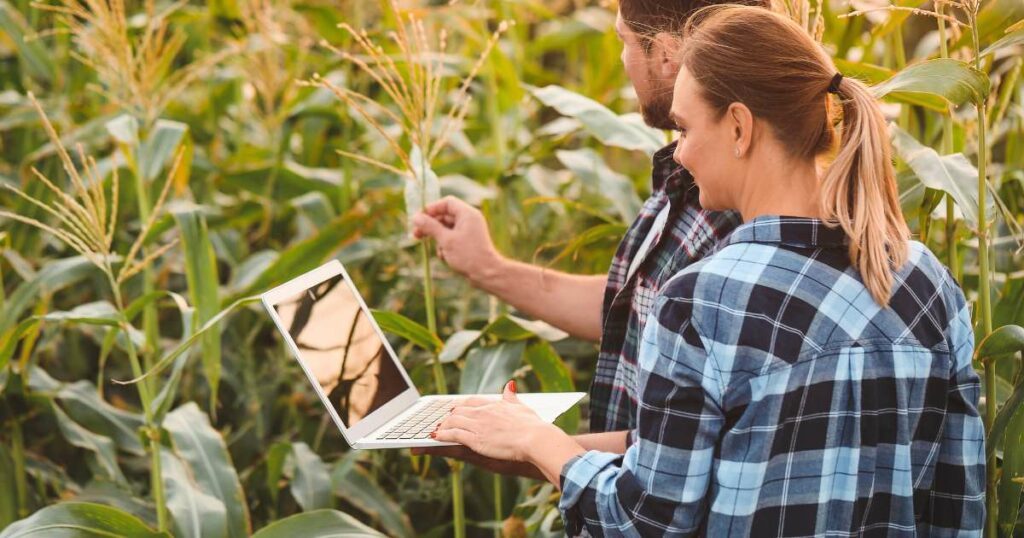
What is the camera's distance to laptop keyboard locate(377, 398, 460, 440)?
1454 millimetres

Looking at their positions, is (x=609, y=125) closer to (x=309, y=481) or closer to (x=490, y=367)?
(x=490, y=367)

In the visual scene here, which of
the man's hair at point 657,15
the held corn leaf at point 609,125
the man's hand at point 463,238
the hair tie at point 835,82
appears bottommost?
the man's hand at point 463,238

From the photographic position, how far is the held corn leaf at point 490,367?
1818mm

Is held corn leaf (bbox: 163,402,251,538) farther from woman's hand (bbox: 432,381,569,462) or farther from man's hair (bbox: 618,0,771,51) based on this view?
man's hair (bbox: 618,0,771,51)

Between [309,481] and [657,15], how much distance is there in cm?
118

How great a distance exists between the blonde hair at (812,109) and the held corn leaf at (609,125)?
790mm

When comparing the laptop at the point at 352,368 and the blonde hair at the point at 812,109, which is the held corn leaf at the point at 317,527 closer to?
the laptop at the point at 352,368

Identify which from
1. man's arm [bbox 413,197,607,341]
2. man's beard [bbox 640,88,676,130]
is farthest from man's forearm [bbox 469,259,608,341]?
man's beard [bbox 640,88,676,130]

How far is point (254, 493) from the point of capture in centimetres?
236

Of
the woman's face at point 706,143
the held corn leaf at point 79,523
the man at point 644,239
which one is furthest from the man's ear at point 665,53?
the held corn leaf at point 79,523

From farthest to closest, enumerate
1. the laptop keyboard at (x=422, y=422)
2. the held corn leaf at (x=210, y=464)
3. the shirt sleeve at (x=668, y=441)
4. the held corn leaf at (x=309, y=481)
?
the held corn leaf at (x=309, y=481), the held corn leaf at (x=210, y=464), the laptop keyboard at (x=422, y=422), the shirt sleeve at (x=668, y=441)

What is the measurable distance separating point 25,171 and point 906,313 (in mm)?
2398

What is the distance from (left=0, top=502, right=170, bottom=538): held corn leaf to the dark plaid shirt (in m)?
0.75

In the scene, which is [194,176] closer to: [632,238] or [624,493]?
[632,238]
